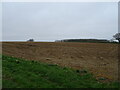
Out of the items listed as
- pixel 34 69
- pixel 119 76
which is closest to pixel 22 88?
pixel 34 69

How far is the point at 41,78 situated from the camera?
6.89m

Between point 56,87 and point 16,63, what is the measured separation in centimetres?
287

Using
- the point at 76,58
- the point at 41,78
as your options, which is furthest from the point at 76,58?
the point at 41,78

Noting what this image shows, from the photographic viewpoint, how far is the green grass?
249 inches

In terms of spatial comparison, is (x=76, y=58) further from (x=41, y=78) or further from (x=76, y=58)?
(x=41, y=78)

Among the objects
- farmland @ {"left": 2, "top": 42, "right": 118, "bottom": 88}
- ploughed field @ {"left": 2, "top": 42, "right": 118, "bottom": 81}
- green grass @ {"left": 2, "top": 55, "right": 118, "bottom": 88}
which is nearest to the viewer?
green grass @ {"left": 2, "top": 55, "right": 118, "bottom": 88}

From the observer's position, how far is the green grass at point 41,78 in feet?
20.7

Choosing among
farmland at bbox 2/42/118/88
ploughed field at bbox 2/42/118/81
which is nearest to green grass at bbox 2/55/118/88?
farmland at bbox 2/42/118/88

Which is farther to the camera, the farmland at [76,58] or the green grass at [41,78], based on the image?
the farmland at [76,58]

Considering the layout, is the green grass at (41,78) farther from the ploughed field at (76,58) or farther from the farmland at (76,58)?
the ploughed field at (76,58)

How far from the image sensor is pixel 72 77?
23.9 ft

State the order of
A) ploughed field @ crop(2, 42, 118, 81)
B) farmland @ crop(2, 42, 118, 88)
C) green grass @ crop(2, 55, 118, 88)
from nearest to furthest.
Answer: green grass @ crop(2, 55, 118, 88) < farmland @ crop(2, 42, 118, 88) < ploughed field @ crop(2, 42, 118, 81)

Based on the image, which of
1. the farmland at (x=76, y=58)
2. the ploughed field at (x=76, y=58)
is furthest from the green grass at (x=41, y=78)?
the ploughed field at (x=76, y=58)

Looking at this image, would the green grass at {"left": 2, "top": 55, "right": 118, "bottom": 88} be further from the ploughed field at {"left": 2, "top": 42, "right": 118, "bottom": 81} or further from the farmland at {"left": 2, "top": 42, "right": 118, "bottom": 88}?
the ploughed field at {"left": 2, "top": 42, "right": 118, "bottom": 81}
